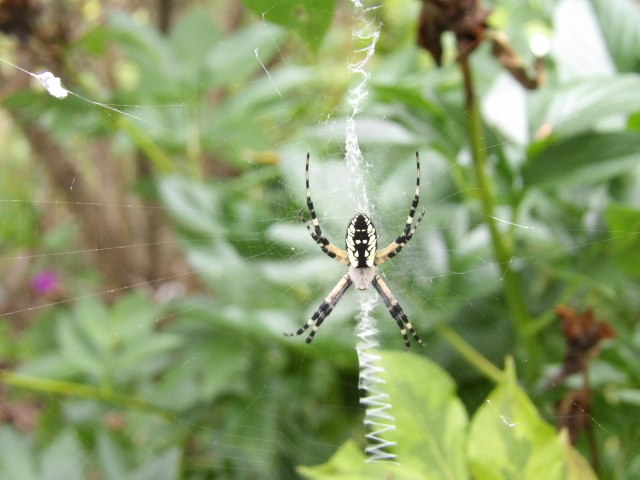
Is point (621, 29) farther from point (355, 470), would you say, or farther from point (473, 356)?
point (355, 470)

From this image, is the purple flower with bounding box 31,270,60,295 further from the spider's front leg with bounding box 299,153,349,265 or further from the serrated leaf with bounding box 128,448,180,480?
the serrated leaf with bounding box 128,448,180,480

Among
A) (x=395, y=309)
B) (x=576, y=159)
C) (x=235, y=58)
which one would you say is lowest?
(x=395, y=309)

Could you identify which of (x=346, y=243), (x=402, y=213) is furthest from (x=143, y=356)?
(x=402, y=213)

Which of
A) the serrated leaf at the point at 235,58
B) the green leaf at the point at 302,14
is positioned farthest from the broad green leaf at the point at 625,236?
the serrated leaf at the point at 235,58

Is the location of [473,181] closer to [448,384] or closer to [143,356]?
[448,384]

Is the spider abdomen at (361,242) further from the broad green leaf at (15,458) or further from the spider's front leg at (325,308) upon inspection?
the broad green leaf at (15,458)

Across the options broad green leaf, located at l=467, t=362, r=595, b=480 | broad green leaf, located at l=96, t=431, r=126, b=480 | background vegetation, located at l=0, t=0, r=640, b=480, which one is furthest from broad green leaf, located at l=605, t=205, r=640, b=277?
broad green leaf, located at l=96, t=431, r=126, b=480

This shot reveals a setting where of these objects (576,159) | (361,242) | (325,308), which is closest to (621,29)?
(576,159)
